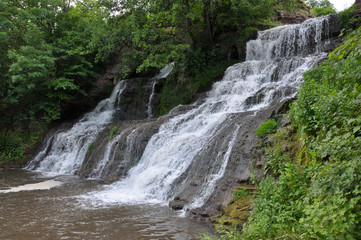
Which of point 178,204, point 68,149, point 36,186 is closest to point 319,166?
point 178,204

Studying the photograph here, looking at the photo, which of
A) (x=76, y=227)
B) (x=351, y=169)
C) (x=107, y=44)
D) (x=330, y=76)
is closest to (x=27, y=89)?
(x=107, y=44)

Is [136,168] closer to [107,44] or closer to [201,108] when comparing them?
[201,108]

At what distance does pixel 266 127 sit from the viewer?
7668mm

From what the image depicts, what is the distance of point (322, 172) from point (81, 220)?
5.15 meters

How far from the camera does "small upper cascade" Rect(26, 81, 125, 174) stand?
1517 cm

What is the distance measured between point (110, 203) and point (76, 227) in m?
1.90

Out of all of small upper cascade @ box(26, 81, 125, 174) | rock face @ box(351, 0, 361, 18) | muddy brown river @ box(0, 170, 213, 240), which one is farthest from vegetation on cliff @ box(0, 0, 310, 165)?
muddy brown river @ box(0, 170, 213, 240)

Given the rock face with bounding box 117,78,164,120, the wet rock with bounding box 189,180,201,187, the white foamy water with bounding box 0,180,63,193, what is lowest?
the white foamy water with bounding box 0,180,63,193

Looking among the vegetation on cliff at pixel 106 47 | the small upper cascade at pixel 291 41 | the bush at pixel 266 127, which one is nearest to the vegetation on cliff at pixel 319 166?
the bush at pixel 266 127

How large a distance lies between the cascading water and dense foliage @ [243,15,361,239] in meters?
2.64

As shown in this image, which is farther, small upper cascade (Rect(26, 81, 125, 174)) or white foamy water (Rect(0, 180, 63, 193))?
small upper cascade (Rect(26, 81, 125, 174))

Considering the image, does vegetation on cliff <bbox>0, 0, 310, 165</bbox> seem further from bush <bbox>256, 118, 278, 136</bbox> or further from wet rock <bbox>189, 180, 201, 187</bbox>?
wet rock <bbox>189, 180, 201, 187</bbox>

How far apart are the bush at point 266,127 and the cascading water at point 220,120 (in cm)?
78

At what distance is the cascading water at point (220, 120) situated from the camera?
8539 mm
